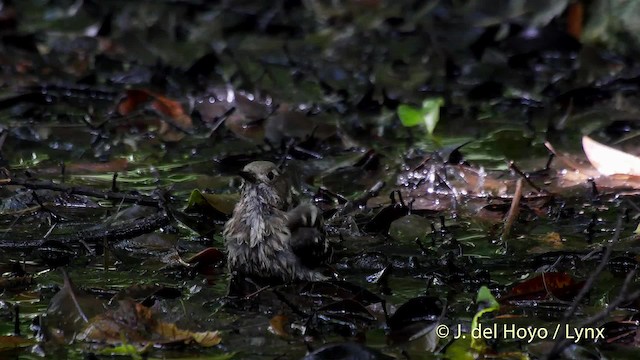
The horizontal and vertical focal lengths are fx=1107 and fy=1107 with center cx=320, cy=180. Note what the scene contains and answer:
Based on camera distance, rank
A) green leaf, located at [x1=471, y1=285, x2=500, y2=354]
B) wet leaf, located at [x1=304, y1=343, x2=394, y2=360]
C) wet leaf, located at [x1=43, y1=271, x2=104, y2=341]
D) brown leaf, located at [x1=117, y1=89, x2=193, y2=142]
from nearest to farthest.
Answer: wet leaf, located at [x1=304, y1=343, x2=394, y2=360] < green leaf, located at [x1=471, y1=285, x2=500, y2=354] < wet leaf, located at [x1=43, y1=271, x2=104, y2=341] < brown leaf, located at [x1=117, y1=89, x2=193, y2=142]

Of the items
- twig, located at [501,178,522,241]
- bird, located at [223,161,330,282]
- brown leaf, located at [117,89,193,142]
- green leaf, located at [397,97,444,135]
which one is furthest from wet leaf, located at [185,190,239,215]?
green leaf, located at [397,97,444,135]

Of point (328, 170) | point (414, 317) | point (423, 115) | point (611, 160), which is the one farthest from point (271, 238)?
point (423, 115)

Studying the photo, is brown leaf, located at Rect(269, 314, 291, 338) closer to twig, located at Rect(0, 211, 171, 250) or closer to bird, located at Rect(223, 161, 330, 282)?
bird, located at Rect(223, 161, 330, 282)

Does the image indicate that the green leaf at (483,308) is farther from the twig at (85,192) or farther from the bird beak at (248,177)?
the twig at (85,192)

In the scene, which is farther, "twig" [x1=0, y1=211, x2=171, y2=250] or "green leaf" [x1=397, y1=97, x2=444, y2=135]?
"green leaf" [x1=397, y1=97, x2=444, y2=135]

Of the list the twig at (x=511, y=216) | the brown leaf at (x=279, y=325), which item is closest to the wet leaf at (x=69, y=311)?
the brown leaf at (x=279, y=325)

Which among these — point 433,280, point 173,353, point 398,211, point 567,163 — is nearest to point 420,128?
point 567,163

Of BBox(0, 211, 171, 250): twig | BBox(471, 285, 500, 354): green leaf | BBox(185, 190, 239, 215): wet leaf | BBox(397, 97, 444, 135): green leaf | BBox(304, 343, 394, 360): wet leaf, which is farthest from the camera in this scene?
BBox(397, 97, 444, 135): green leaf
